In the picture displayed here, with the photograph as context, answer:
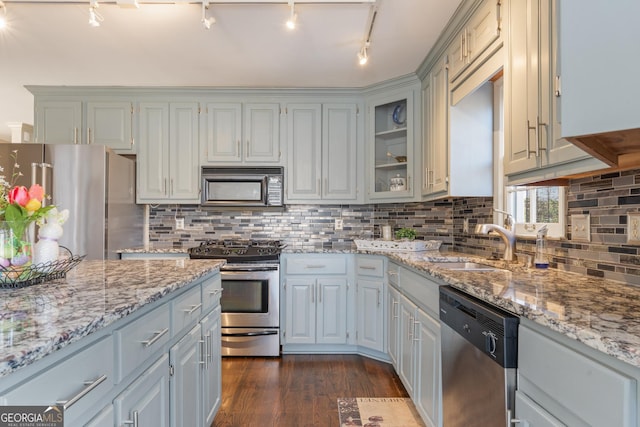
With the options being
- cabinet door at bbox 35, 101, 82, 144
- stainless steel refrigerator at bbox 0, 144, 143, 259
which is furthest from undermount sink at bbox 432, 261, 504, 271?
cabinet door at bbox 35, 101, 82, 144

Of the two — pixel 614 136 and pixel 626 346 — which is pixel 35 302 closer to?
pixel 626 346

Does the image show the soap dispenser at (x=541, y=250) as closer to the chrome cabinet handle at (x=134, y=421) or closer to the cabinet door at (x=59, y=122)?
the chrome cabinet handle at (x=134, y=421)

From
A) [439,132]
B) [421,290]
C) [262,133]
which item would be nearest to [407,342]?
[421,290]

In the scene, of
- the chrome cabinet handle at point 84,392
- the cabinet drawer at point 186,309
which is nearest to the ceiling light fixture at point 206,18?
the cabinet drawer at point 186,309

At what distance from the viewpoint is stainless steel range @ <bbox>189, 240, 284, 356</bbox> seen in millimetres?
3000

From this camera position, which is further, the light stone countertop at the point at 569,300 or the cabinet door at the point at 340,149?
the cabinet door at the point at 340,149

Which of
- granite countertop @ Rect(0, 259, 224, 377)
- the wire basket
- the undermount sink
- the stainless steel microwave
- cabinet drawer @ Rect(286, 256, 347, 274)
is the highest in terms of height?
the stainless steel microwave

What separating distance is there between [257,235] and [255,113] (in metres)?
1.18

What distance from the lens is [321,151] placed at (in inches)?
134

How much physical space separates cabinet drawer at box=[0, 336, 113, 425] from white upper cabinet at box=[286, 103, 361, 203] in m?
2.60

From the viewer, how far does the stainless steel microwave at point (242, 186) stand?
11.0 feet

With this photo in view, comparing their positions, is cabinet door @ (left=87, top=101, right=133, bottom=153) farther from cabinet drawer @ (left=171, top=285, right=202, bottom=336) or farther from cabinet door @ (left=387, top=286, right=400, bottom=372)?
cabinet door @ (left=387, top=286, right=400, bottom=372)

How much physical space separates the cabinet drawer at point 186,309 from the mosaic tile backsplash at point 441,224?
165 cm

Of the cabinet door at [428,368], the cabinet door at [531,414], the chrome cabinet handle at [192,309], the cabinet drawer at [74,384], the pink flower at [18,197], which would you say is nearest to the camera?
the cabinet drawer at [74,384]
